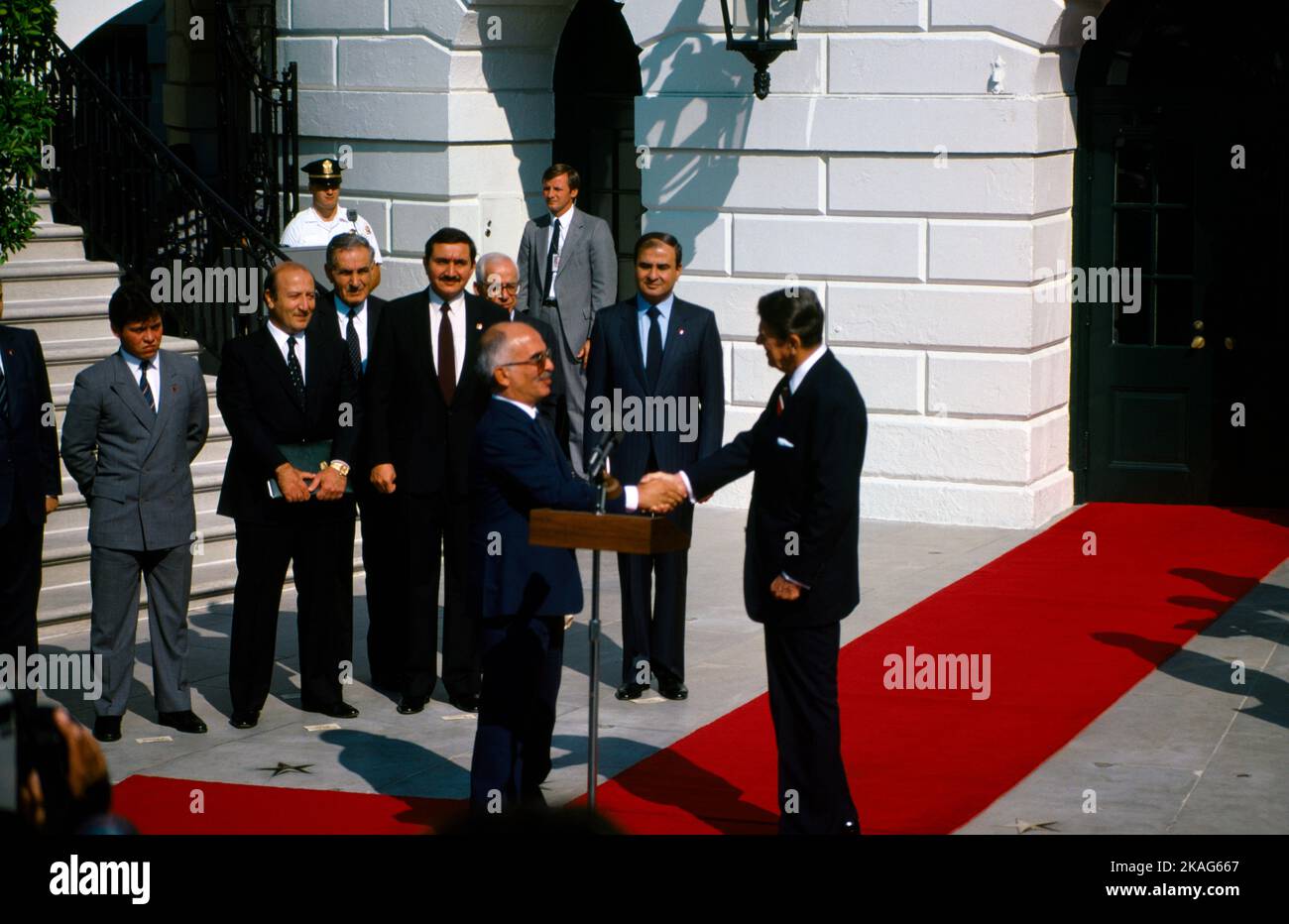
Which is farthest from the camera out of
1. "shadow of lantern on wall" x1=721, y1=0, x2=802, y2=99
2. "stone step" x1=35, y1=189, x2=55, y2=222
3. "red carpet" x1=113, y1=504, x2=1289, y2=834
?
"stone step" x1=35, y1=189, x2=55, y2=222

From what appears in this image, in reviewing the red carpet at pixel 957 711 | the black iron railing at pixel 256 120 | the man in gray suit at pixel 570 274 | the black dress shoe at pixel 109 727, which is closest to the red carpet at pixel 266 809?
the red carpet at pixel 957 711

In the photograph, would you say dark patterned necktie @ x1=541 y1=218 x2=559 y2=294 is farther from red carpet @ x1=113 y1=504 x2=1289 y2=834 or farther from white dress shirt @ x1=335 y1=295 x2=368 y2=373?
white dress shirt @ x1=335 y1=295 x2=368 y2=373

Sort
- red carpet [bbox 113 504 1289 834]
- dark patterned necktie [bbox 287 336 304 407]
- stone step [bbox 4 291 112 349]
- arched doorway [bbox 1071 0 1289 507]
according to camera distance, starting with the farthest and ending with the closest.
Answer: arched doorway [bbox 1071 0 1289 507], stone step [bbox 4 291 112 349], dark patterned necktie [bbox 287 336 304 407], red carpet [bbox 113 504 1289 834]

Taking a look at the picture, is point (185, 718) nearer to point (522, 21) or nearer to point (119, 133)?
point (119, 133)

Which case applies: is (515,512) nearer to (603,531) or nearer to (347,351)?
(603,531)

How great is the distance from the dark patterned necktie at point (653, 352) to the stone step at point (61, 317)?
489cm

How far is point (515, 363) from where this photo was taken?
20.4ft

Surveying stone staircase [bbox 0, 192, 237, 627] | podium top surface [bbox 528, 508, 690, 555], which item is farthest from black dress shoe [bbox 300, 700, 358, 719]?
podium top surface [bbox 528, 508, 690, 555]

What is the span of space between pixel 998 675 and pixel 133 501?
402 centimetres

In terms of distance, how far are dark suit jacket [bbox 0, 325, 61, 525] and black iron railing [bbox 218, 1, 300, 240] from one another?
688 centimetres

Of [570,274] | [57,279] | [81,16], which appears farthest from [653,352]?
[81,16]

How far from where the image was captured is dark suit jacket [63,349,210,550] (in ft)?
26.0
